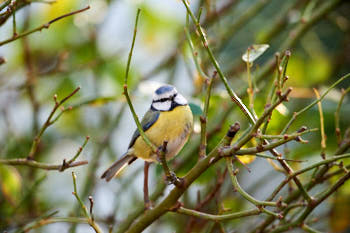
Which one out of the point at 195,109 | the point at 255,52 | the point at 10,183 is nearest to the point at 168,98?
the point at 195,109

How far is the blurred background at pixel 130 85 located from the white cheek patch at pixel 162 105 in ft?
0.17

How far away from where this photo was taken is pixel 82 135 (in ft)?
6.84

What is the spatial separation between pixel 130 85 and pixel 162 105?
604 millimetres

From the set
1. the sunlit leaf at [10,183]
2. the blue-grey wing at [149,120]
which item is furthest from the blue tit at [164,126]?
the sunlit leaf at [10,183]

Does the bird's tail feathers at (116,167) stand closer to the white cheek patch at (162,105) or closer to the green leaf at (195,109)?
the white cheek patch at (162,105)

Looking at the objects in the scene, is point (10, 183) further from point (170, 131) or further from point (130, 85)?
point (130, 85)

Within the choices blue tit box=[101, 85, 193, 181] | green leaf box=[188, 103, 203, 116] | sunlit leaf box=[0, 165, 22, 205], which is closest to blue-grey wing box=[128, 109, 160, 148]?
blue tit box=[101, 85, 193, 181]

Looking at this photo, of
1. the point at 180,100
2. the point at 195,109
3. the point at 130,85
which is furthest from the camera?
the point at 130,85

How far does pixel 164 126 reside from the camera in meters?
1.17

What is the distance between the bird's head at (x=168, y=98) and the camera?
1204 millimetres

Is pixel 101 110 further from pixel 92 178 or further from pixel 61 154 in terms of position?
pixel 92 178

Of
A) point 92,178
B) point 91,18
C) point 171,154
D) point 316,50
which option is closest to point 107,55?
point 91,18

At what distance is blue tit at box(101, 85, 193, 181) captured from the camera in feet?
3.71

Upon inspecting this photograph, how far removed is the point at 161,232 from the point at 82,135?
0.53 m
